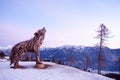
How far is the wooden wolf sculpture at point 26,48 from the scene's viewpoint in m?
23.0

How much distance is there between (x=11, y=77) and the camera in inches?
800

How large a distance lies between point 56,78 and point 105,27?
23.5m

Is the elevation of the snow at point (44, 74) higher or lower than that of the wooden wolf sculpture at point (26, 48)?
lower

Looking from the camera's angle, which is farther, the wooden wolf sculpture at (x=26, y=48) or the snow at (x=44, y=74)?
the wooden wolf sculpture at (x=26, y=48)

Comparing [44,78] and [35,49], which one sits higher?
[35,49]

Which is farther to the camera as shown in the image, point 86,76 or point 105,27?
point 105,27

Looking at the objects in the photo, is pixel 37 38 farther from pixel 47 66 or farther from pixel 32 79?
pixel 32 79

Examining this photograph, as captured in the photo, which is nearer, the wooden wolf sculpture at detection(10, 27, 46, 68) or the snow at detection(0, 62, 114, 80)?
the snow at detection(0, 62, 114, 80)

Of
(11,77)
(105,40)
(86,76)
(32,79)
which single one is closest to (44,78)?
(32,79)

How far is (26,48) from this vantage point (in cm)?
2336

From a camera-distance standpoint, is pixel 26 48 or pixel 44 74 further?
pixel 26 48

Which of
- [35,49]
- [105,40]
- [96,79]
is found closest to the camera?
[96,79]

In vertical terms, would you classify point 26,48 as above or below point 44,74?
above

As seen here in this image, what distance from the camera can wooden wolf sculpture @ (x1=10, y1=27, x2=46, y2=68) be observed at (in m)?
23.0
